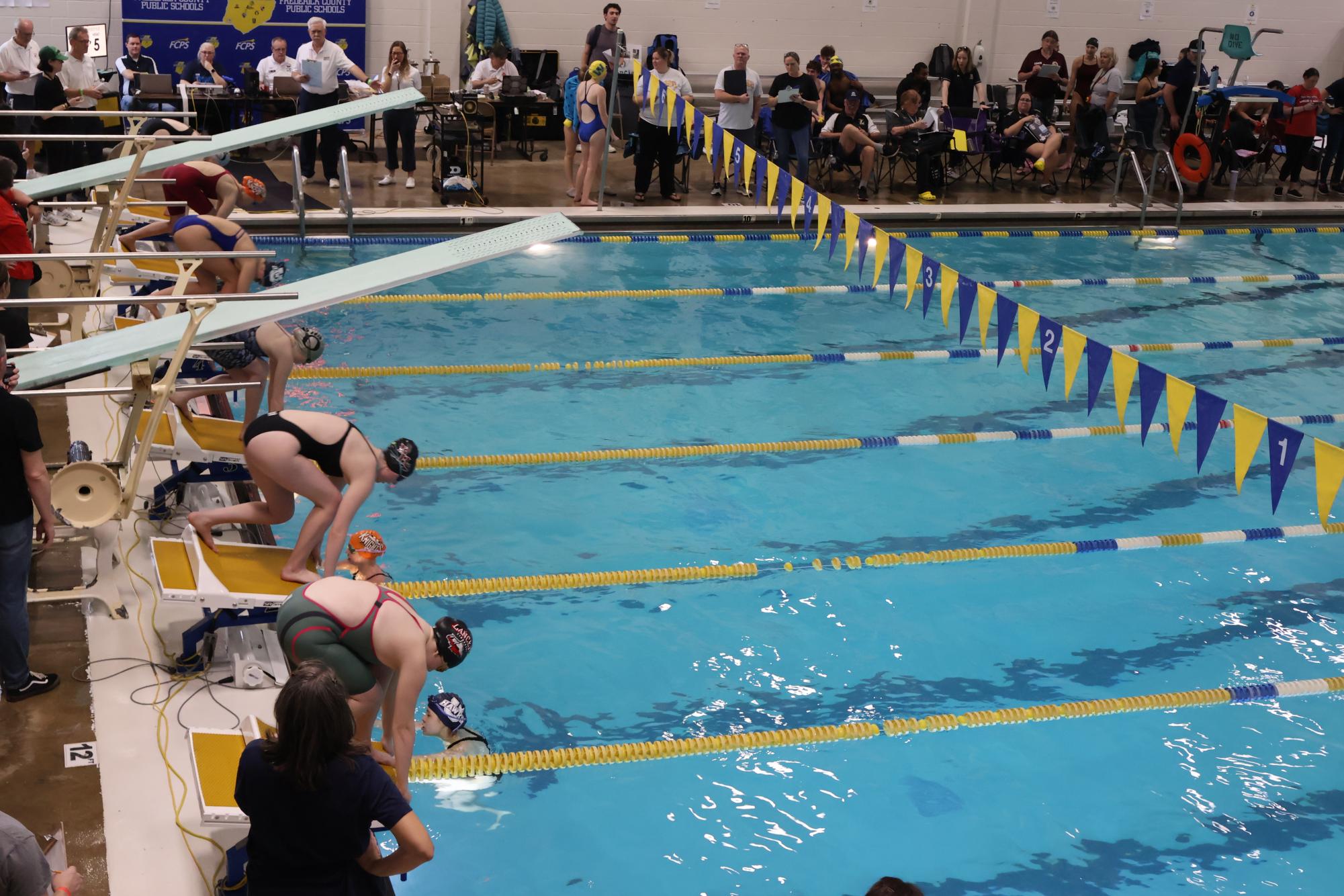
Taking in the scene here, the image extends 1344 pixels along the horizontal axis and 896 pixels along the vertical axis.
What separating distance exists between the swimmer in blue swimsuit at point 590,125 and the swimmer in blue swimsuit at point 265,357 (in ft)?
19.4

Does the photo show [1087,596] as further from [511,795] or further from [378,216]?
[378,216]

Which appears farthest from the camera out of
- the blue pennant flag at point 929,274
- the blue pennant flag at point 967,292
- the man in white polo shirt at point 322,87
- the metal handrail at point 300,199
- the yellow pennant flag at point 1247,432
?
the man in white polo shirt at point 322,87

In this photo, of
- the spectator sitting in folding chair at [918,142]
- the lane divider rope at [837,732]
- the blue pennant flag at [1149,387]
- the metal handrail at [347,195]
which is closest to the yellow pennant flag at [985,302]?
the blue pennant flag at [1149,387]

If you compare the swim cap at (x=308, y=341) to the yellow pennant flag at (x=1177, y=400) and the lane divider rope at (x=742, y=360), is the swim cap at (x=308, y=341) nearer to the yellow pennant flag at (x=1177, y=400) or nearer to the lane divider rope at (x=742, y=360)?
the lane divider rope at (x=742, y=360)

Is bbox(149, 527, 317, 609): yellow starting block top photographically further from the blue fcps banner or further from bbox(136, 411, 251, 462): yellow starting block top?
the blue fcps banner

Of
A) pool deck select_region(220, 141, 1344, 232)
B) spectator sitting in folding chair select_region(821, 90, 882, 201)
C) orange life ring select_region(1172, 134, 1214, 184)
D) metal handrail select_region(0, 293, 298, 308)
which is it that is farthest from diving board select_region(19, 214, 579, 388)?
orange life ring select_region(1172, 134, 1214, 184)

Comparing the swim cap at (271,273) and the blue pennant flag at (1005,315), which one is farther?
the blue pennant flag at (1005,315)

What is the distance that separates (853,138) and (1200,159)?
4.72 metres

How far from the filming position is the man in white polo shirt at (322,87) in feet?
39.1

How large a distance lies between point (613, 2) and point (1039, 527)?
11.4m

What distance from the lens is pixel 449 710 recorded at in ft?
14.0

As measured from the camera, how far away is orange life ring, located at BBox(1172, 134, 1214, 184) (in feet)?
46.7

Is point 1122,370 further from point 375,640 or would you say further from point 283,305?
point 375,640

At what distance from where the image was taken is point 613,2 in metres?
15.9
